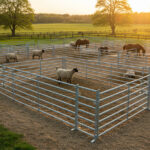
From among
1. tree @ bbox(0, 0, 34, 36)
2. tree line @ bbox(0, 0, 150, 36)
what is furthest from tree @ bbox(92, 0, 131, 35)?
tree @ bbox(0, 0, 34, 36)

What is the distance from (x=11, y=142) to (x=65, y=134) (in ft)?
4.49

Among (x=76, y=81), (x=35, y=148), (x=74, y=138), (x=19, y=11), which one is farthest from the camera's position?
(x=19, y=11)

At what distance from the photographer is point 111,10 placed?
44781mm

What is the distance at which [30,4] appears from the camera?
148 ft

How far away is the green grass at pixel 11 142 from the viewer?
4554 millimetres

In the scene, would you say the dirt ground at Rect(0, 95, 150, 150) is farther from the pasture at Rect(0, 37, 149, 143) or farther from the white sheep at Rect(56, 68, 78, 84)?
the white sheep at Rect(56, 68, 78, 84)

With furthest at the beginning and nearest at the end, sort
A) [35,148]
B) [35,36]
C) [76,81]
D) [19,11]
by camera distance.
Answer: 1. [19,11]
2. [35,36]
3. [76,81]
4. [35,148]

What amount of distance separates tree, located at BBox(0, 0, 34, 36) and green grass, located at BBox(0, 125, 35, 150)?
40.4 m

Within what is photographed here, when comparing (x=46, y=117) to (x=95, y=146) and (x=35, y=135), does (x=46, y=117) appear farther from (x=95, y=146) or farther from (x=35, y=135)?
(x=95, y=146)

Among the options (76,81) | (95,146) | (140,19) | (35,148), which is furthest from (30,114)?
(140,19)

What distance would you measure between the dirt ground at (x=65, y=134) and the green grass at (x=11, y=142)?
20 cm

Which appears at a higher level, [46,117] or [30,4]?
[30,4]

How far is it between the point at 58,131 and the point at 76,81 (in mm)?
5136

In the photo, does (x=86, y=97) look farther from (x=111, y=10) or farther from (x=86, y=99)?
(x=111, y=10)
